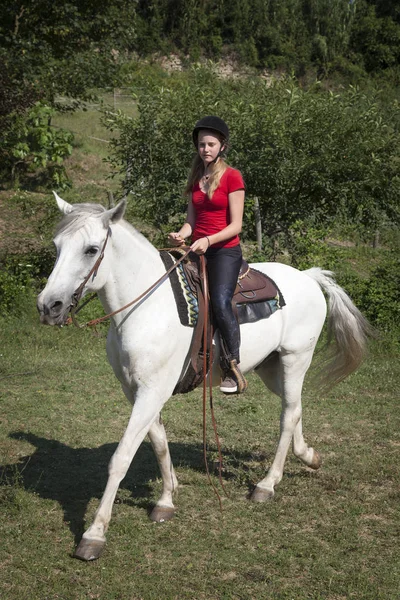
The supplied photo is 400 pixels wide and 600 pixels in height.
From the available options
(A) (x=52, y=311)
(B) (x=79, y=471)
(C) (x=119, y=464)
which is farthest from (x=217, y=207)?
(B) (x=79, y=471)

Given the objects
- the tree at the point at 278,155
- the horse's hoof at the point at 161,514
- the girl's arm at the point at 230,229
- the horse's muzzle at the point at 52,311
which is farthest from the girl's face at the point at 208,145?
the tree at the point at 278,155

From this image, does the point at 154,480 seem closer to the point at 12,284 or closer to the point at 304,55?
the point at 12,284

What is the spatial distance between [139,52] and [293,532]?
45.1 metres

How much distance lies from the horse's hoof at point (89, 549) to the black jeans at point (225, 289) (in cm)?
148

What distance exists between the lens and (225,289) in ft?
14.6

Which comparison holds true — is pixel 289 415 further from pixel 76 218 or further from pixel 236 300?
pixel 76 218

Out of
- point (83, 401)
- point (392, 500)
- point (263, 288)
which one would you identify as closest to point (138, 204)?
point (83, 401)

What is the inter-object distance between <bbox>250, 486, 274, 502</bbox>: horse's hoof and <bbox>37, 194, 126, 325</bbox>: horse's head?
6.85ft

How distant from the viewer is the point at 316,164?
10820 mm

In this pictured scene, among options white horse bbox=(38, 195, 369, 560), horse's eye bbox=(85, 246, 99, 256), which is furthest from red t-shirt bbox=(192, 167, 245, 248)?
horse's eye bbox=(85, 246, 99, 256)

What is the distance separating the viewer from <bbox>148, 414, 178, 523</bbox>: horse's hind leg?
14.9 feet

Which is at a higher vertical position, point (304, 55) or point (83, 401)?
point (304, 55)

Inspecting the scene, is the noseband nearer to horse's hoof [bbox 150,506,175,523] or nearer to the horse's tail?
horse's hoof [bbox 150,506,175,523]

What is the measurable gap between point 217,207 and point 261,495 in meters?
2.19
